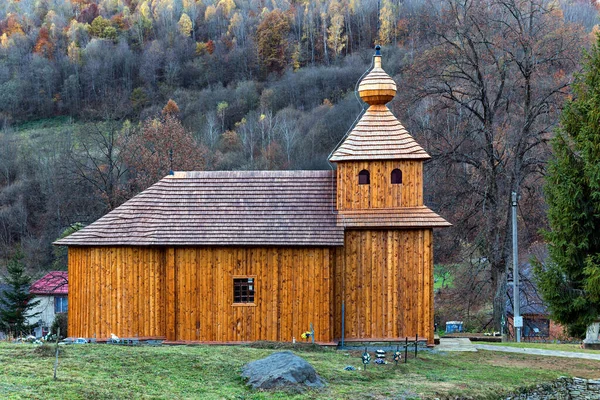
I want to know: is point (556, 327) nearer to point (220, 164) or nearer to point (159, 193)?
point (159, 193)

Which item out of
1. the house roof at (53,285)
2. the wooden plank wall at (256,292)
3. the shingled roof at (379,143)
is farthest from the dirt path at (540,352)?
the house roof at (53,285)

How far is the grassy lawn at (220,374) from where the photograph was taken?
1326 cm

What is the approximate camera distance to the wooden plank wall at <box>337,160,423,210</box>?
21.1 meters

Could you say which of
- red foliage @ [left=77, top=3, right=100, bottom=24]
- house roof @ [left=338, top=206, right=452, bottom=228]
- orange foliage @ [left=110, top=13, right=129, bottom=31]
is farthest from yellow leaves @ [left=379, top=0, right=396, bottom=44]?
house roof @ [left=338, top=206, right=452, bottom=228]

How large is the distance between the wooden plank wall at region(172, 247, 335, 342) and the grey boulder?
4.69m

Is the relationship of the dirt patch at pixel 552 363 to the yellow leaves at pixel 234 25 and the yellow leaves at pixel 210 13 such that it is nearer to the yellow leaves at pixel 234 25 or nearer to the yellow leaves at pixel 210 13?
the yellow leaves at pixel 234 25

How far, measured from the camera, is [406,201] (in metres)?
21.1

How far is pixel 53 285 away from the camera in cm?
Answer: 3703

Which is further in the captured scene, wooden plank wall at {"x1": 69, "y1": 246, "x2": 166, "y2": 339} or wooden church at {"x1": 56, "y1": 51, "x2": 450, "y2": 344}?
wooden plank wall at {"x1": 69, "y1": 246, "x2": 166, "y2": 339}

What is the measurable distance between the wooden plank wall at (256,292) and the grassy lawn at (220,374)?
5.51 feet

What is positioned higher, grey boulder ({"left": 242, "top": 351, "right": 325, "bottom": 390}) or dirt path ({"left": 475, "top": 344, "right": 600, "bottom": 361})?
grey boulder ({"left": 242, "top": 351, "right": 325, "bottom": 390})

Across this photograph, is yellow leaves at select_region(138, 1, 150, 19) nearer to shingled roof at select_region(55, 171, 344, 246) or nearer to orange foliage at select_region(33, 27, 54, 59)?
orange foliage at select_region(33, 27, 54, 59)

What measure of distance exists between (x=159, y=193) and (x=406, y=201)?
23.9ft

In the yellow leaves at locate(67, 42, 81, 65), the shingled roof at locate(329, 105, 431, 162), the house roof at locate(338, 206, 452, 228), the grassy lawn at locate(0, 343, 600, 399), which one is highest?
the yellow leaves at locate(67, 42, 81, 65)
